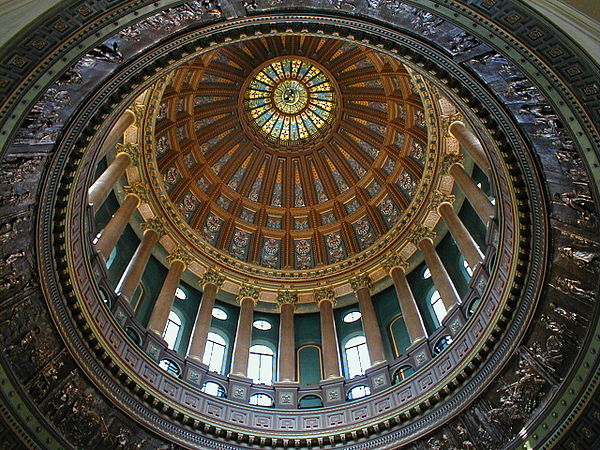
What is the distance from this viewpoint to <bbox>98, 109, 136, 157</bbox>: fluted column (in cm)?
1977

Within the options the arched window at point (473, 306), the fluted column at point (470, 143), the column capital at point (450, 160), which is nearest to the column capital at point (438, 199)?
the column capital at point (450, 160)

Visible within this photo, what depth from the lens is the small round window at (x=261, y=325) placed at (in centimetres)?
2428

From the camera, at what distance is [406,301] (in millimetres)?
21891

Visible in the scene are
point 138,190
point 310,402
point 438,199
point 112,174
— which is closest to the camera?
point 310,402

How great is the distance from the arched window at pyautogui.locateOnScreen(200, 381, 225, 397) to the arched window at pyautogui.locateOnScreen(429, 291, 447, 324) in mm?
7987

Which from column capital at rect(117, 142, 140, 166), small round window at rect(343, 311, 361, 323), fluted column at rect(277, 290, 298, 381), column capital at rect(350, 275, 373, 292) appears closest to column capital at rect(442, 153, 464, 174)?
column capital at rect(350, 275, 373, 292)

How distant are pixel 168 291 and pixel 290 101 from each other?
14469 mm

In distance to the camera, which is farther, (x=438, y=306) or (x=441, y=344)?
(x=438, y=306)

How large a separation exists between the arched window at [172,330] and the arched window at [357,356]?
650 centimetres

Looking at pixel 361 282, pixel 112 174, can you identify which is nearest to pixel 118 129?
pixel 112 174

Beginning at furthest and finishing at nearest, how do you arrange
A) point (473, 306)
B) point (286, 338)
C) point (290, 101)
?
point (290, 101) < point (286, 338) < point (473, 306)

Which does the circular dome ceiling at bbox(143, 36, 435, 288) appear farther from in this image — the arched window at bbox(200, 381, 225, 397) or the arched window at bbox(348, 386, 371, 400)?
the arched window at bbox(348, 386, 371, 400)

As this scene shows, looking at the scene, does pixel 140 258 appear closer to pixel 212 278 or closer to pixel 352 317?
pixel 212 278

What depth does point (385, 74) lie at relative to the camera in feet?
89.9
